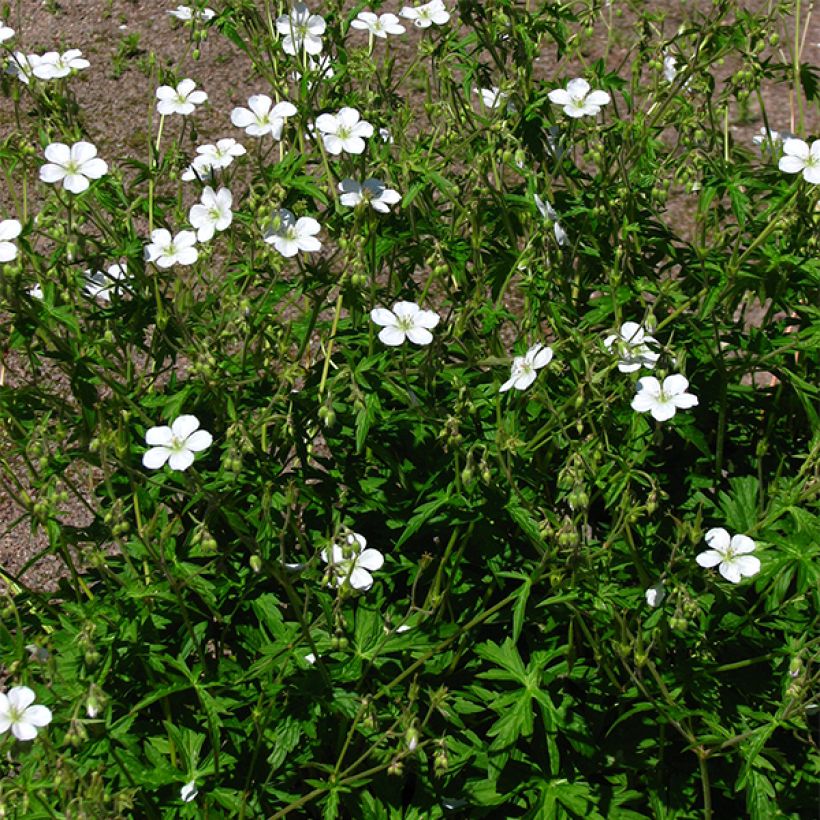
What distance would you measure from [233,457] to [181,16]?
72.6 inches

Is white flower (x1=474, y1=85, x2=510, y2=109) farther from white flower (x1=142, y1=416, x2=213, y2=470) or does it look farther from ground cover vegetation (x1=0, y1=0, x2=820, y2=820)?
white flower (x1=142, y1=416, x2=213, y2=470)

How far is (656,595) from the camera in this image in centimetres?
282

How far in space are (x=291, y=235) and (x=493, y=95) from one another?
3.41ft

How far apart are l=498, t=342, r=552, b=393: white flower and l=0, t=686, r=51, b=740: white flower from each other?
1.31 meters

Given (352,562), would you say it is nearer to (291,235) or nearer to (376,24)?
(291,235)

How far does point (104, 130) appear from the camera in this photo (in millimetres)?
7180

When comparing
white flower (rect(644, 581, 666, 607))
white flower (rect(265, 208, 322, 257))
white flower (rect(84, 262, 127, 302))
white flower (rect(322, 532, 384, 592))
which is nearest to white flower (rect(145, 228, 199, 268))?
white flower (rect(84, 262, 127, 302))

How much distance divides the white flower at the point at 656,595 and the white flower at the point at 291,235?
1.23 meters

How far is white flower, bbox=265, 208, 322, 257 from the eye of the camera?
2.98 metres

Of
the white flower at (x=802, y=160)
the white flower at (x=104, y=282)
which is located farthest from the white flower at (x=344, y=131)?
the white flower at (x=802, y=160)

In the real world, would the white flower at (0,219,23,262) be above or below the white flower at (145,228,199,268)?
above

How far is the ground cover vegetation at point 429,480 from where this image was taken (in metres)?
2.84

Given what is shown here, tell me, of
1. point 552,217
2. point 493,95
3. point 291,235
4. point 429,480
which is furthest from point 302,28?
point 429,480

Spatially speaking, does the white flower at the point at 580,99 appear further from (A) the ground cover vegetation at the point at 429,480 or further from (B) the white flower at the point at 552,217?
(B) the white flower at the point at 552,217
